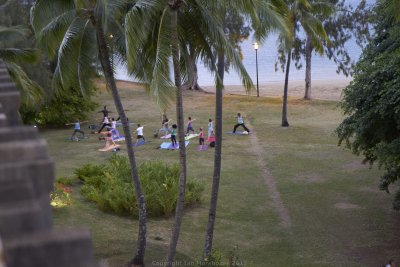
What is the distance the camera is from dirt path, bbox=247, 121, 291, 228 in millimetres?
16594

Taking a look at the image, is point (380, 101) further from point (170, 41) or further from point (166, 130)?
point (166, 130)

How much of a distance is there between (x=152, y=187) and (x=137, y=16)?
739 centimetres

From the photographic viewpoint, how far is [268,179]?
20.6m

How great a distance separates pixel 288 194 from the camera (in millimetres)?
18781

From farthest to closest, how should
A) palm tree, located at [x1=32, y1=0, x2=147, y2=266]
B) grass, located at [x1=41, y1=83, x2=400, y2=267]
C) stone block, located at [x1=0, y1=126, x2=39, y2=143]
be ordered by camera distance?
grass, located at [x1=41, y1=83, x2=400, y2=267] < palm tree, located at [x1=32, y1=0, x2=147, y2=266] < stone block, located at [x1=0, y1=126, x2=39, y2=143]

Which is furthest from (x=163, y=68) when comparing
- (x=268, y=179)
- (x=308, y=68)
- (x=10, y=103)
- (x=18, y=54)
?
(x=308, y=68)

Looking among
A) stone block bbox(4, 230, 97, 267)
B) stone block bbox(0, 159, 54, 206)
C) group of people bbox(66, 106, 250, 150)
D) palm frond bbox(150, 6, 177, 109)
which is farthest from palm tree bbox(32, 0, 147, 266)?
group of people bbox(66, 106, 250, 150)

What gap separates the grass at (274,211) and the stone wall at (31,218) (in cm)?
1094

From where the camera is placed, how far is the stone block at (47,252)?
151 cm

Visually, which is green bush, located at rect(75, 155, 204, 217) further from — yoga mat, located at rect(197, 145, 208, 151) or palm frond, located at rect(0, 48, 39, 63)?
yoga mat, located at rect(197, 145, 208, 151)

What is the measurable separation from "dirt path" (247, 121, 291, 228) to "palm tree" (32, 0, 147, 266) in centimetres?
542

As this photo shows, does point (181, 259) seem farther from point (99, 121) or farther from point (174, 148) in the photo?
point (99, 121)

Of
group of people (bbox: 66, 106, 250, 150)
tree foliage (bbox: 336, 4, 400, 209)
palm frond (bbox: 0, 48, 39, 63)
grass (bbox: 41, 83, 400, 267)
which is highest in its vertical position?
palm frond (bbox: 0, 48, 39, 63)

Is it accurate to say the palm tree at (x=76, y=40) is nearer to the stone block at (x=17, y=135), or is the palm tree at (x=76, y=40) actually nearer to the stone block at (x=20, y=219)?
the stone block at (x=17, y=135)
